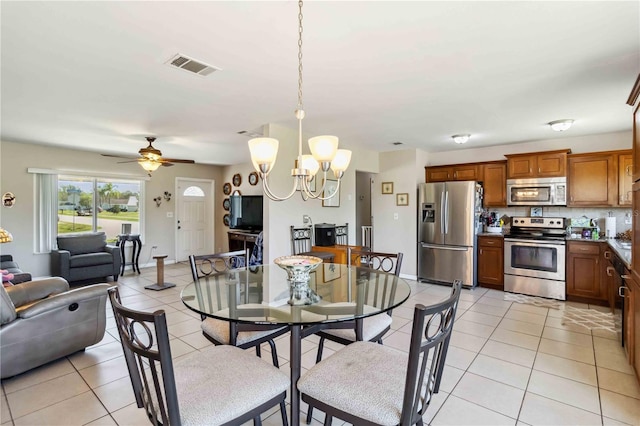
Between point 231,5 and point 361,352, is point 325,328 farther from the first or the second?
point 231,5

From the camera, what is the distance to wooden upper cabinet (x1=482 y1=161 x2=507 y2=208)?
5.04 meters

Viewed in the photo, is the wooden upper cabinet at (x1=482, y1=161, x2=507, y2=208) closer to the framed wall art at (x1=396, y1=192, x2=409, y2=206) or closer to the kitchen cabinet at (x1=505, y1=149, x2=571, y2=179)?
the kitchen cabinet at (x1=505, y1=149, x2=571, y2=179)

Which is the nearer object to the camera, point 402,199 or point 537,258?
point 537,258

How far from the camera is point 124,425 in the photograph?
1848 millimetres

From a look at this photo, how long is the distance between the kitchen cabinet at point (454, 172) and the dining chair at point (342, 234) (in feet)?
6.03

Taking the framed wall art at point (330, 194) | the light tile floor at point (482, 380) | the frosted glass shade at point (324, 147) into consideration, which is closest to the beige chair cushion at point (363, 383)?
the light tile floor at point (482, 380)

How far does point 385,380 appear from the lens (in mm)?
1386

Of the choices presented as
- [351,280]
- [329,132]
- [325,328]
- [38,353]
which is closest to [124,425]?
[38,353]

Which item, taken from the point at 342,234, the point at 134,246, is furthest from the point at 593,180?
the point at 134,246

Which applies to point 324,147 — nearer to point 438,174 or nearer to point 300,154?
point 300,154

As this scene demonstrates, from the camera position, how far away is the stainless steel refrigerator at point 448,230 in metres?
4.92

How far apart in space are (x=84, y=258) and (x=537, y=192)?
720cm

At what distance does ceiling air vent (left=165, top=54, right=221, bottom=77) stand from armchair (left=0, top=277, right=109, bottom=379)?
202 centimetres

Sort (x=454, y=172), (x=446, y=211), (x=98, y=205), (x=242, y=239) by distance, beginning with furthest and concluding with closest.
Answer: (x=242, y=239) → (x=98, y=205) → (x=454, y=172) → (x=446, y=211)
